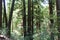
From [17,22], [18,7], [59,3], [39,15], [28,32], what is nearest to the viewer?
[59,3]

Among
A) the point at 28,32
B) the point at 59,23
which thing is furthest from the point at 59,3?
the point at 28,32

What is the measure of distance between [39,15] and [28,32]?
2.75 metres

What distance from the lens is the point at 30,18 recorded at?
10.8 metres

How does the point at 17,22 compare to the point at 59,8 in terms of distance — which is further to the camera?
the point at 17,22

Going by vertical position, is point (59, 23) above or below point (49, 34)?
above

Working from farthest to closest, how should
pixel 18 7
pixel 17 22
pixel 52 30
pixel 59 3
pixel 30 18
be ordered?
pixel 17 22 → pixel 18 7 → pixel 30 18 → pixel 52 30 → pixel 59 3

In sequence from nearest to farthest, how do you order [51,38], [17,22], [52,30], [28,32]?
1. [52,30]
2. [51,38]
3. [28,32]
4. [17,22]

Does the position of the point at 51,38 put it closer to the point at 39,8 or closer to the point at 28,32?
the point at 28,32

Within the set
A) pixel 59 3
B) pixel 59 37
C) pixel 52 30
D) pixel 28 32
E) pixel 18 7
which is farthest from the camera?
pixel 18 7

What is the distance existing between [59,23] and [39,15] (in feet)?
20.3

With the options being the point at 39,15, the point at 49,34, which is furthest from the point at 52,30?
the point at 39,15

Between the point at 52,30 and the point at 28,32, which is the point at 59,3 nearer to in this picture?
the point at 52,30

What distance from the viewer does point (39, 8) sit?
42.4 ft

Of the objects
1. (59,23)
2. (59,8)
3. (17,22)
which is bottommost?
(17,22)
